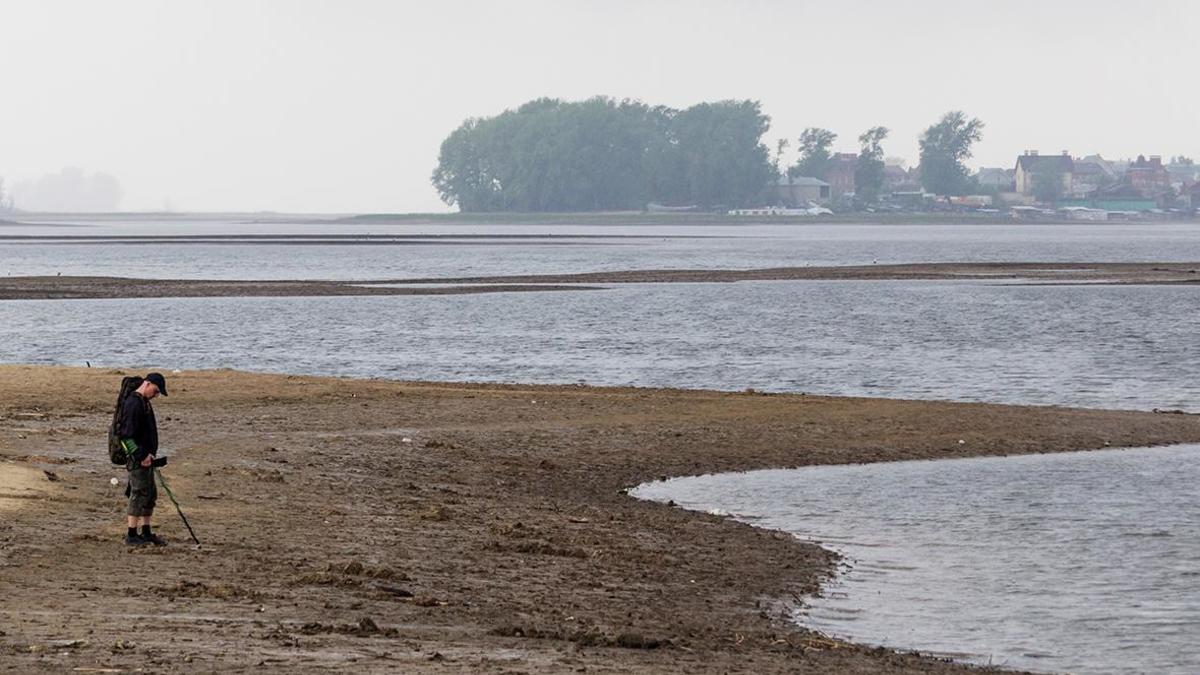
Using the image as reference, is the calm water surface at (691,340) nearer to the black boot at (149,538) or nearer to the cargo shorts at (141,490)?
the black boot at (149,538)

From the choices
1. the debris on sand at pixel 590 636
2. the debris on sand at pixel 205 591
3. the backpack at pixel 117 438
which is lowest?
the debris on sand at pixel 590 636

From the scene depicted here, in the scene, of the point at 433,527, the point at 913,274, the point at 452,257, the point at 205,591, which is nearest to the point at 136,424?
the point at 205,591

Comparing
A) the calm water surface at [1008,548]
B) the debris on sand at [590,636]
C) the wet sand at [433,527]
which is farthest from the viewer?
the calm water surface at [1008,548]

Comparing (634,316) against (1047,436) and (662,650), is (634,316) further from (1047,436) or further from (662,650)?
(662,650)

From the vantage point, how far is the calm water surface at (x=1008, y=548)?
18.1 meters

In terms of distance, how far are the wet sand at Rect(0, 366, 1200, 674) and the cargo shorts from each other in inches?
19.6

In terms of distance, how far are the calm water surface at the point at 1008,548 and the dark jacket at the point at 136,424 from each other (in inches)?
276

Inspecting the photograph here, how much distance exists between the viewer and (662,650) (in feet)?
53.2

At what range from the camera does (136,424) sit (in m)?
18.8

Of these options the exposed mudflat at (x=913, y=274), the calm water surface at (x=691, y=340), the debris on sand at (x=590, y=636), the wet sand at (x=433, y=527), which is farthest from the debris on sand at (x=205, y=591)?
the exposed mudflat at (x=913, y=274)

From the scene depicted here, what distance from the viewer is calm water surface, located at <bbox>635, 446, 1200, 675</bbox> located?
1811cm

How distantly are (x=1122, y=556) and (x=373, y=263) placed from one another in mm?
119808

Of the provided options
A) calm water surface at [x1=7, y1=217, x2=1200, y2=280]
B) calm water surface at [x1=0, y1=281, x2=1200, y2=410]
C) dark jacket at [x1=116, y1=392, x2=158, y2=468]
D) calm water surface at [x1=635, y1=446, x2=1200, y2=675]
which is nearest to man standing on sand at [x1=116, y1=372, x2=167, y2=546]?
dark jacket at [x1=116, y1=392, x2=158, y2=468]

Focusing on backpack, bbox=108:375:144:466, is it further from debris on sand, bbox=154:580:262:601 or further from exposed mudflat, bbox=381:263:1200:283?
exposed mudflat, bbox=381:263:1200:283
